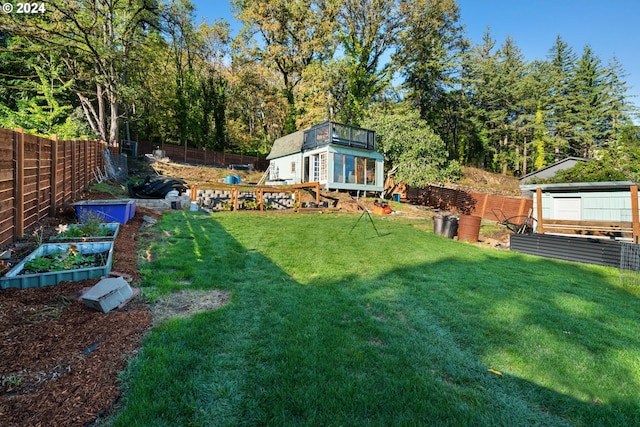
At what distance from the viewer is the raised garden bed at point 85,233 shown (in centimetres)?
490

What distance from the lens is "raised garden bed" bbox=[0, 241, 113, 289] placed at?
344cm

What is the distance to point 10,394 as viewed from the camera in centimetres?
199

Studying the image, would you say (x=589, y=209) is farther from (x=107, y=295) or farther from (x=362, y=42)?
(x=362, y=42)

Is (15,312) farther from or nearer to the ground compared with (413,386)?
farther from the ground

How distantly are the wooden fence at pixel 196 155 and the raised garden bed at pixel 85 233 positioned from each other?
23614mm

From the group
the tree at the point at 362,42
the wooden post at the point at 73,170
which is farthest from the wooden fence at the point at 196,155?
the wooden post at the point at 73,170

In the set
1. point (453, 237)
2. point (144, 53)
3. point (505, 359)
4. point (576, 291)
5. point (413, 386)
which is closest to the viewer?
point (413, 386)

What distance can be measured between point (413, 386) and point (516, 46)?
Result: 52.1 m

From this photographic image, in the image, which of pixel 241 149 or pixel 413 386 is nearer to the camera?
pixel 413 386

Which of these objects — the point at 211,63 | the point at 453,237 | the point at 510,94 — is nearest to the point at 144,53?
the point at 211,63

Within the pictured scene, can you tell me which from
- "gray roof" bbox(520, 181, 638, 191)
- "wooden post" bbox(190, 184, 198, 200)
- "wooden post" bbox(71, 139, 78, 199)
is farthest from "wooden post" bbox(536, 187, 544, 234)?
"wooden post" bbox(71, 139, 78, 199)

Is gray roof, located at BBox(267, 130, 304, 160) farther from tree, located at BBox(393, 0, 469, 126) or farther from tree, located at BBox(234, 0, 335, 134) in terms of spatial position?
tree, located at BBox(393, 0, 469, 126)

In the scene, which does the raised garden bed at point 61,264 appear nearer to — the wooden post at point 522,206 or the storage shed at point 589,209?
the storage shed at point 589,209

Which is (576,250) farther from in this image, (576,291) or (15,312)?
(15,312)
